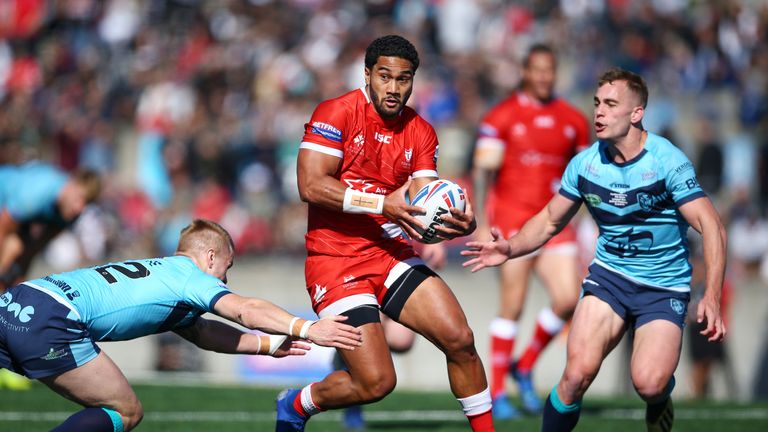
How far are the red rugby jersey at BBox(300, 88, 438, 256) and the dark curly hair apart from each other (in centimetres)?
31

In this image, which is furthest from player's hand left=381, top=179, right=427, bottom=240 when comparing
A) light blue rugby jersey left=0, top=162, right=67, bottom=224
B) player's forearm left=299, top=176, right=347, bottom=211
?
light blue rugby jersey left=0, top=162, right=67, bottom=224

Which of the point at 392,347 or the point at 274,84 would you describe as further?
the point at 274,84

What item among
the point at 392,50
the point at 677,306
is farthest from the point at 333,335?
the point at 677,306

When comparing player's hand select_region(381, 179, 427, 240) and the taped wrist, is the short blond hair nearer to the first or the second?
the taped wrist

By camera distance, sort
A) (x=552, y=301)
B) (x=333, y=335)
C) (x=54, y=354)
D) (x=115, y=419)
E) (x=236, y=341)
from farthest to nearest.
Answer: (x=552, y=301) < (x=236, y=341) < (x=115, y=419) < (x=54, y=354) < (x=333, y=335)

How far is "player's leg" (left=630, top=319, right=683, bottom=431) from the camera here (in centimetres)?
694

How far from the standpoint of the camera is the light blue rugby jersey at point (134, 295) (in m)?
6.29

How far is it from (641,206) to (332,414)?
4.49 m

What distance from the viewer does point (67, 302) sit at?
623cm

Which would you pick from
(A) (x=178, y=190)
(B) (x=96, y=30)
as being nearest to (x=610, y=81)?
(A) (x=178, y=190)

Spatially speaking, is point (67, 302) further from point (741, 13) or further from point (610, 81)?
point (741, 13)

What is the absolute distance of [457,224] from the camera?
6859 mm

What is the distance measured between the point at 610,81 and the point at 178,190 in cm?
1179

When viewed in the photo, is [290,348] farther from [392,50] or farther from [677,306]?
[677,306]
